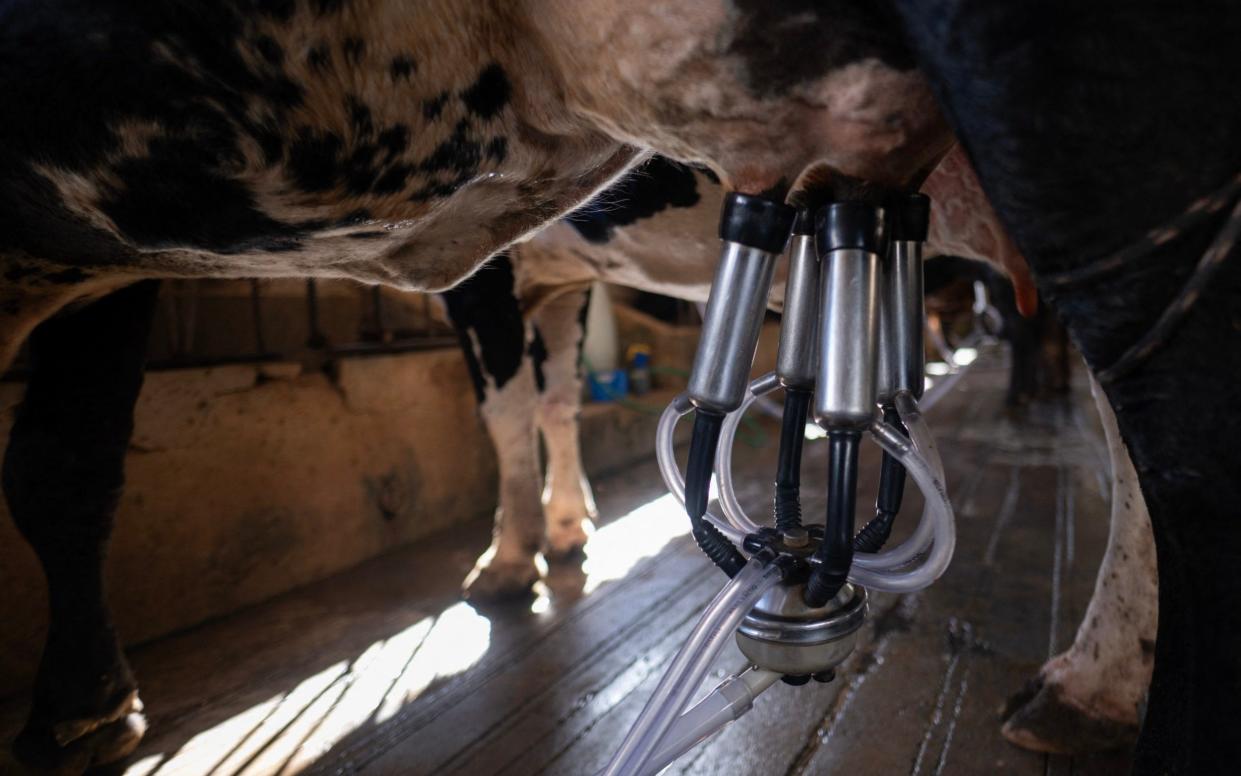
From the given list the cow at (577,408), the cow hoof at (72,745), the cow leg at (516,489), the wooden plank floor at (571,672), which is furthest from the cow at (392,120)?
the cow leg at (516,489)

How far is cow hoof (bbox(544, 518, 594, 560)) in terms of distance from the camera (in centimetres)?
212

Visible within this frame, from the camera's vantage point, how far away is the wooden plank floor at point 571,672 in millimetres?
1187

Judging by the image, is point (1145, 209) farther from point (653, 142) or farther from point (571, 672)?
point (571, 672)

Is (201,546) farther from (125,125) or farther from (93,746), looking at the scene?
(125,125)

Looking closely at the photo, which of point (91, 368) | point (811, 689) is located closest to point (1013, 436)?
point (811, 689)

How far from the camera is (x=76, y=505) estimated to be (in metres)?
1.22

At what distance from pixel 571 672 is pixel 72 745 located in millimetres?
830

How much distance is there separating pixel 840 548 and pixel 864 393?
0.45 ft

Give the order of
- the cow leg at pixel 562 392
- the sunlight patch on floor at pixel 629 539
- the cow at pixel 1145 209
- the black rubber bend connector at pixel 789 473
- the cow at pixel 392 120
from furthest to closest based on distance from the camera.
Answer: the cow leg at pixel 562 392 → the sunlight patch on floor at pixel 629 539 → the black rubber bend connector at pixel 789 473 → the cow at pixel 392 120 → the cow at pixel 1145 209

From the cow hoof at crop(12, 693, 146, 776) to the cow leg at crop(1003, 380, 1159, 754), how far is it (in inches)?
57.9

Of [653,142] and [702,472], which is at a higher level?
[653,142]

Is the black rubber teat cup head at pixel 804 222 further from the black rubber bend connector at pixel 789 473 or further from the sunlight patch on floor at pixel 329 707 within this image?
the sunlight patch on floor at pixel 329 707

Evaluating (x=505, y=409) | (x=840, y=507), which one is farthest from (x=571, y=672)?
(x=840, y=507)

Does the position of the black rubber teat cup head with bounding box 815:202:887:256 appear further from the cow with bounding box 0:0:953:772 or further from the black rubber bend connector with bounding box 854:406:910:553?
the black rubber bend connector with bounding box 854:406:910:553
